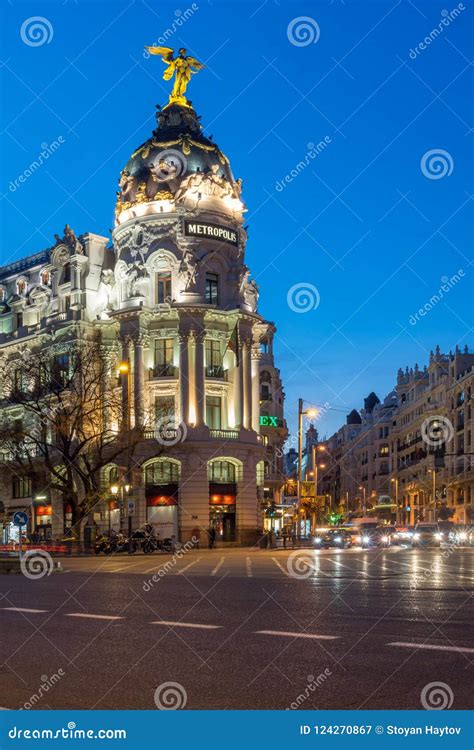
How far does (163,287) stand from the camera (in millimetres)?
68688

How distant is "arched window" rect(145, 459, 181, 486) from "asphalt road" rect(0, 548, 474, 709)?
45825mm

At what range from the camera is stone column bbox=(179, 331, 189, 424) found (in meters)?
65.4

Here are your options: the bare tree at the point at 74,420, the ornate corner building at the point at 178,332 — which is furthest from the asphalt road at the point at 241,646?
the ornate corner building at the point at 178,332

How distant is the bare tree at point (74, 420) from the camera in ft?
178

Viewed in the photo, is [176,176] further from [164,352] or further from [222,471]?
[222,471]

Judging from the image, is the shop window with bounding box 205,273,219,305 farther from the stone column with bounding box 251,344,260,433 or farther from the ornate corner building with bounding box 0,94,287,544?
the stone column with bounding box 251,344,260,433

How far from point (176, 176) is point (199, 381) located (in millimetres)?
15051

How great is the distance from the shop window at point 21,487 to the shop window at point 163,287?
18.3 m

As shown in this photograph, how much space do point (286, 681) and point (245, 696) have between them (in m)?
0.69
